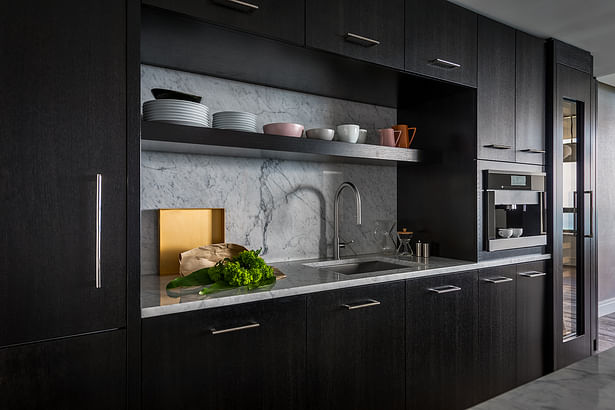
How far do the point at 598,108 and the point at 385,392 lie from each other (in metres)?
4.19

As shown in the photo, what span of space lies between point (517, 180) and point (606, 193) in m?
2.80

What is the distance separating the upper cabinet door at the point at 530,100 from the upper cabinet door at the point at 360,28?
1062mm

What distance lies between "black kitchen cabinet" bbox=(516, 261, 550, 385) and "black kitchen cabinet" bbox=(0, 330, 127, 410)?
7.53 feet

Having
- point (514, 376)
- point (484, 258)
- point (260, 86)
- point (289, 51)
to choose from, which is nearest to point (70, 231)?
point (289, 51)

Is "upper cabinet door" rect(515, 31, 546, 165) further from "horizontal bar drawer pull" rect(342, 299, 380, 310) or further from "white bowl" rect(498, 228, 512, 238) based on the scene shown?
"horizontal bar drawer pull" rect(342, 299, 380, 310)

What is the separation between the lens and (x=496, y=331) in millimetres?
2473

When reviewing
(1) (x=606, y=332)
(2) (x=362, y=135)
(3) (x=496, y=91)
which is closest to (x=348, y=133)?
(2) (x=362, y=135)

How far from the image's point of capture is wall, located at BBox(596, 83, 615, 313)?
179 inches

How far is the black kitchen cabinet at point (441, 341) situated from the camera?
210cm

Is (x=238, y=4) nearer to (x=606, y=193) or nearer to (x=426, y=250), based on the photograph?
(x=426, y=250)

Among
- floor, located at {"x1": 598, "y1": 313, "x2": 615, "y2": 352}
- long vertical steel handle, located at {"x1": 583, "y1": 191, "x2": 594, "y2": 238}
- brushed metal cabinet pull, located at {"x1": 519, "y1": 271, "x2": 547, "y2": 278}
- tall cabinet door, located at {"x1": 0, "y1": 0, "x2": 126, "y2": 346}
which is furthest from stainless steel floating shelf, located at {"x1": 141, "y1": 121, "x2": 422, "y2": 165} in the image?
floor, located at {"x1": 598, "y1": 313, "x2": 615, "y2": 352}

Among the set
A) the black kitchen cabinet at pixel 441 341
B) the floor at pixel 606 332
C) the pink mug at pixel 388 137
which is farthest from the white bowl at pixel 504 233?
the floor at pixel 606 332

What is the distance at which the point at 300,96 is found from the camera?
2502 millimetres

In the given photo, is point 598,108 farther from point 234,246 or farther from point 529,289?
point 234,246
